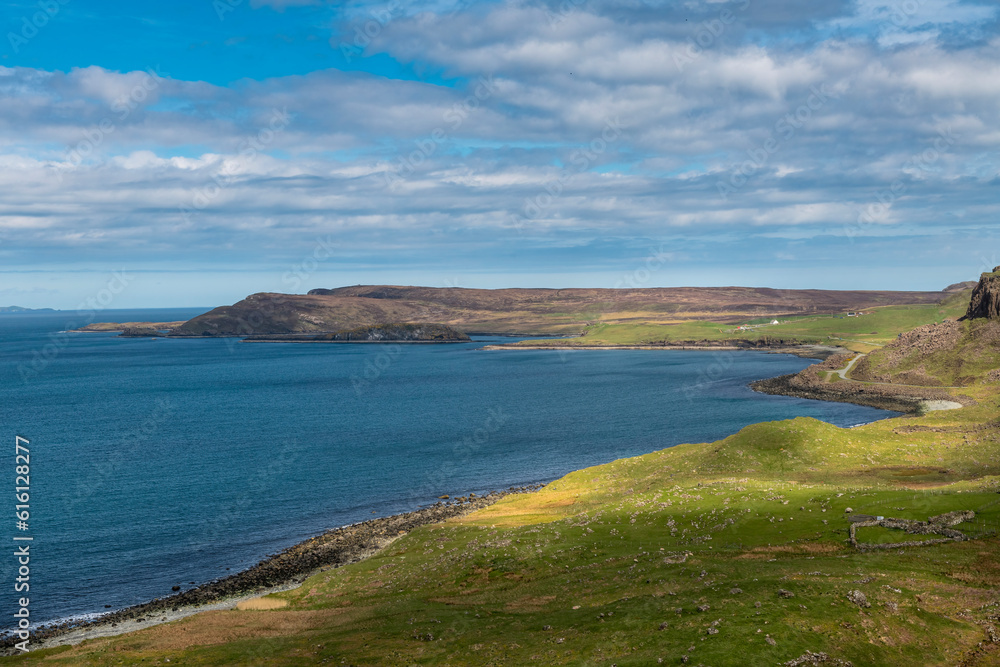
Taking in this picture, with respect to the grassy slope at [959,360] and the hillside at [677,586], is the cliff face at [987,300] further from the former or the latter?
the hillside at [677,586]

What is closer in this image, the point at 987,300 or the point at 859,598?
the point at 859,598

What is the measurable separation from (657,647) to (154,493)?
84.8m

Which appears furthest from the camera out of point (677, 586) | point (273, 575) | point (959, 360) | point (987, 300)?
point (987, 300)

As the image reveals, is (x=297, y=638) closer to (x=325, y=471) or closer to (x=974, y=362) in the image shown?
(x=325, y=471)

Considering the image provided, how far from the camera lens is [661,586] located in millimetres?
45469

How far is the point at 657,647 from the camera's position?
3491 cm

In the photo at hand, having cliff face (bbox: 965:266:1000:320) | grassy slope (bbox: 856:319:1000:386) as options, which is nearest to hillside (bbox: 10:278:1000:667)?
grassy slope (bbox: 856:319:1000:386)

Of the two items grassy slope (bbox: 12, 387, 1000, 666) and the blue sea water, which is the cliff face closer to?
the blue sea water

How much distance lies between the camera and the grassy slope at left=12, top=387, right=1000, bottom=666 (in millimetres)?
35250

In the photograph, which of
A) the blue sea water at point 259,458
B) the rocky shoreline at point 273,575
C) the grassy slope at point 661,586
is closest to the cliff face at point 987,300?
the blue sea water at point 259,458

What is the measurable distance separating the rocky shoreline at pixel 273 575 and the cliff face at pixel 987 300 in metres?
158

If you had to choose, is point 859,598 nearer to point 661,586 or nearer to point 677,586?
point 677,586

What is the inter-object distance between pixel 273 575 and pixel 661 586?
132 ft

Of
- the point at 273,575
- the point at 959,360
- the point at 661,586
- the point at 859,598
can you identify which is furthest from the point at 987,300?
the point at 273,575
